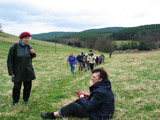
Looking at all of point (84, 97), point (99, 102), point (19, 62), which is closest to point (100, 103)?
point (99, 102)

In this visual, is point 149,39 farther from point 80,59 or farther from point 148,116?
point 148,116

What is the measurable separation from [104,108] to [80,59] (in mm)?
14271

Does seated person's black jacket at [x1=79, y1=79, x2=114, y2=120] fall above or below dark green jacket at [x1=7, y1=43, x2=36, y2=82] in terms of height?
below

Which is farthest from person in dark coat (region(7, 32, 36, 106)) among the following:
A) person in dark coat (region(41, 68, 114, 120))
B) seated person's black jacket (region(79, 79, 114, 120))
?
seated person's black jacket (region(79, 79, 114, 120))

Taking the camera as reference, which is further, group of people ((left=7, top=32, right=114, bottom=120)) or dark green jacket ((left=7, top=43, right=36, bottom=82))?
dark green jacket ((left=7, top=43, right=36, bottom=82))

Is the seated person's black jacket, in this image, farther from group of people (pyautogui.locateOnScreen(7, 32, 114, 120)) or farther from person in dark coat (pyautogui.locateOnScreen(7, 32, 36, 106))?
person in dark coat (pyautogui.locateOnScreen(7, 32, 36, 106))

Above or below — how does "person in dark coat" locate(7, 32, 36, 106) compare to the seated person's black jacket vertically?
above

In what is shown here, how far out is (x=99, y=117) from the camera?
13.4ft

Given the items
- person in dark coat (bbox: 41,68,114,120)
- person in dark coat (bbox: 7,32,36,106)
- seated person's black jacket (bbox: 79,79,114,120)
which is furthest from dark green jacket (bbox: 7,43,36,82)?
seated person's black jacket (bbox: 79,79,114,120)

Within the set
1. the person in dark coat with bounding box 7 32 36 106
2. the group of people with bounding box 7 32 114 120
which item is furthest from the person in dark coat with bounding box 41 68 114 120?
the person in dark coat with bounding box 7 32 36 106

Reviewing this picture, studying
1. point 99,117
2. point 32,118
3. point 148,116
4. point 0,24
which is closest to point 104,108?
Result: point 99,117

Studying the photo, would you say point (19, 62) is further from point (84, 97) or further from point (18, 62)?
point (84, 97)

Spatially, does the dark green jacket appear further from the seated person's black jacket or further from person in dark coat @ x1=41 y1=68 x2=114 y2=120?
the seated person's black jacket

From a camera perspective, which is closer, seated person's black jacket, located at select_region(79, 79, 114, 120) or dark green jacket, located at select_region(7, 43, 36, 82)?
seated person's black jacket, located at select_region(79, 79, 114, 120)
